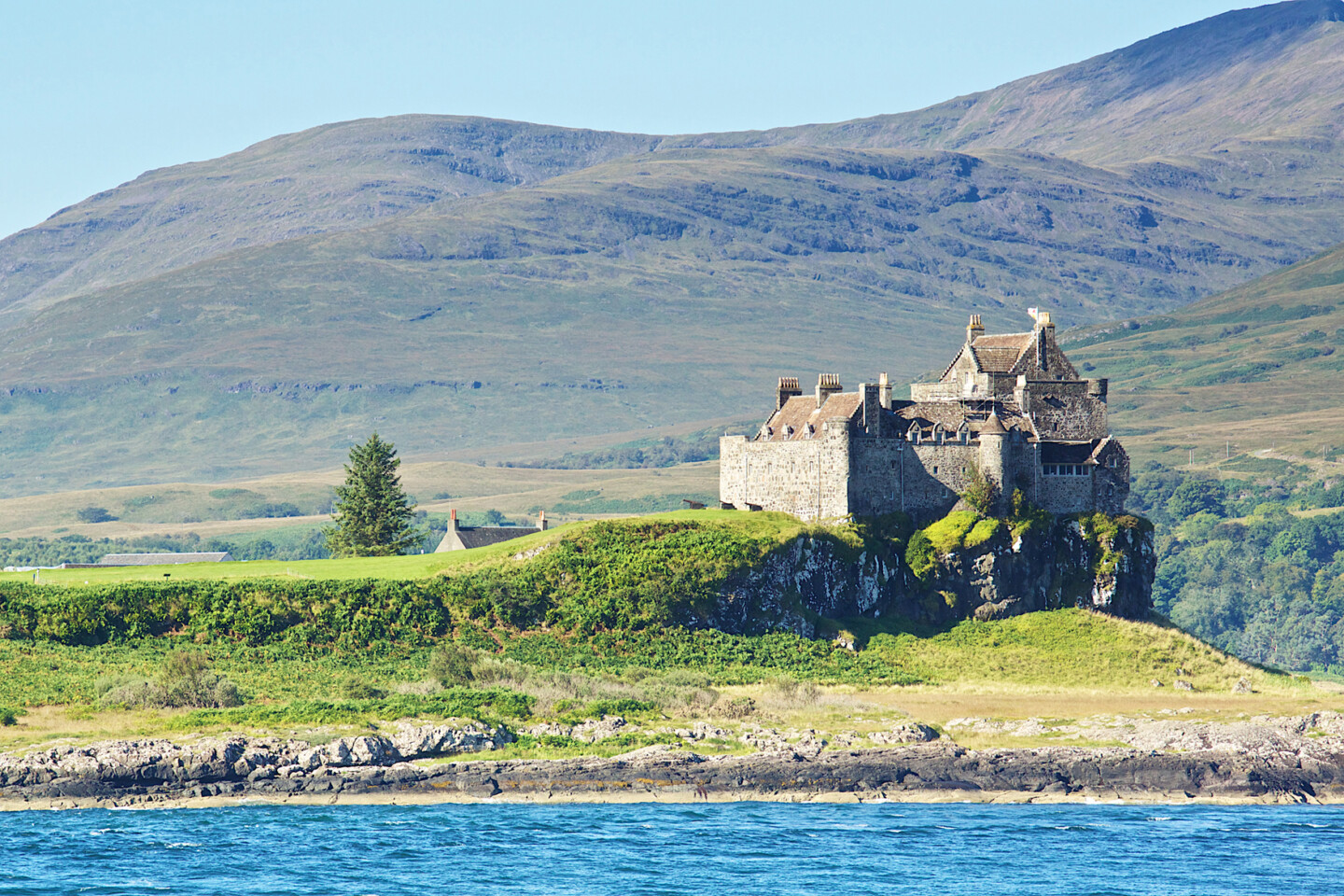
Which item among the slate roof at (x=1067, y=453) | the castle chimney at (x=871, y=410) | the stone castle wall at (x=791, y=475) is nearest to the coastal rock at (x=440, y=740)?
the stone castle wall at (x=791, y=475)

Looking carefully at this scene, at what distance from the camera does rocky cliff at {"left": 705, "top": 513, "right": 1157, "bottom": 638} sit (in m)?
84.2

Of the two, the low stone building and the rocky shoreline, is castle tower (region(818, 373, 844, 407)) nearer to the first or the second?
the low stone building

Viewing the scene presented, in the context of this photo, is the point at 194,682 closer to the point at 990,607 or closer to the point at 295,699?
the point at 295,699

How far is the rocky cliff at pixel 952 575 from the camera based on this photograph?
276ft

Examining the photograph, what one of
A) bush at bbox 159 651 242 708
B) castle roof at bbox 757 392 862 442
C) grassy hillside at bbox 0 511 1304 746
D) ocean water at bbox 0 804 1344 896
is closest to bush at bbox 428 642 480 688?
grassy hillside at bbox 0 511 1304 746

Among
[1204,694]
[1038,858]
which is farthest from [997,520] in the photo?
[1038,858]

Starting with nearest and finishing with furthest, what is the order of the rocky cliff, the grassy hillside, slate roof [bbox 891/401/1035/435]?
the grassy hillside → the rocky cliff → slate roof [bbox 891/401/1035/435]

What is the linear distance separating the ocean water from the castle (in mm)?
26711

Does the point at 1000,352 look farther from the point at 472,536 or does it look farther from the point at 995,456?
the point at 472,536

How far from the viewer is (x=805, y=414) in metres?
93.1

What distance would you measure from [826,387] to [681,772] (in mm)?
33860

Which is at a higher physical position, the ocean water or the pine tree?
the pine tree

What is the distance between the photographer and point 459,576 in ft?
279

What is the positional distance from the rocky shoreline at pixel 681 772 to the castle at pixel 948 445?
1992 cm
